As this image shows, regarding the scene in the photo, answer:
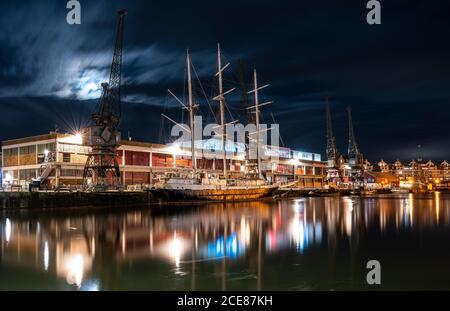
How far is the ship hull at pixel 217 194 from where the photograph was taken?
207 ft

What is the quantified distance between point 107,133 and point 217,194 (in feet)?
70.2

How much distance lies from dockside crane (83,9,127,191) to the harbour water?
33.8 meters

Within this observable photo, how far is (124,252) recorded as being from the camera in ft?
68.1

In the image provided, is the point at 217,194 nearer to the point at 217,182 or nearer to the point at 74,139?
the point at 217,182

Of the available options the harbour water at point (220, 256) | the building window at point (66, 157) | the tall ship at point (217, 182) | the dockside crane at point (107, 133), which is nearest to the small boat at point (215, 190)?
the tall ship at point (217, 182)

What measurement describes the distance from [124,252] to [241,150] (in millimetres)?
90360

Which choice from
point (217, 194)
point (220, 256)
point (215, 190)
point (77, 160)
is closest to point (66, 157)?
point (77, 160)

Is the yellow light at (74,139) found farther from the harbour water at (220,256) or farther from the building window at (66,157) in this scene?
the harbour water at (220,256)

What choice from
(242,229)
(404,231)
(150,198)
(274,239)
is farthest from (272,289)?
(150,198)

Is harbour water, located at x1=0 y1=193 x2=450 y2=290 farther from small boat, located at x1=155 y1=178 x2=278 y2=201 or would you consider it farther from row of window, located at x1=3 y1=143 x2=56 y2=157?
row of window, located at x1=3 y1=143 x2=56 y2=157

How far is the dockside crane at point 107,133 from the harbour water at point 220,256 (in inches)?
1331

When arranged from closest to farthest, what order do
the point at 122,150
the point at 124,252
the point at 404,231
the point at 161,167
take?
1. the point at 124,252
2. the point at 404,231
3. the point at 122,150
4. the point at 161,167

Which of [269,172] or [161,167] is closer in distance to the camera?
[161,167]
